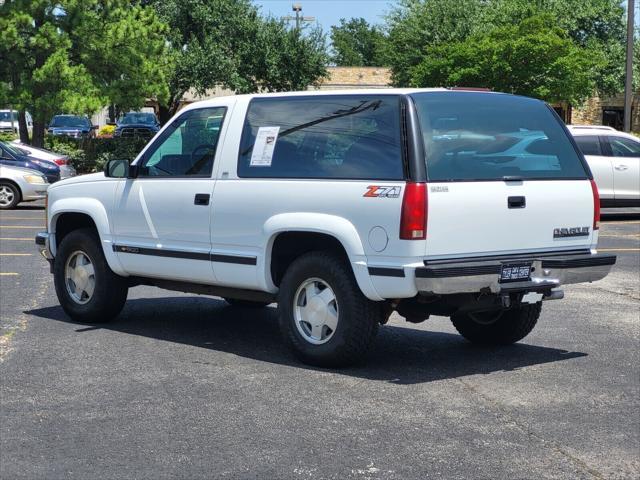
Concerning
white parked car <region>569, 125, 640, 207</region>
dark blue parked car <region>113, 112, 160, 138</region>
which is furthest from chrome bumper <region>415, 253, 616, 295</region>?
dark blue parked car <region>113, 112, 160, 138</region>

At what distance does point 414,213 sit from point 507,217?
806 millimetres

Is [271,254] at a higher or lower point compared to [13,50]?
lower

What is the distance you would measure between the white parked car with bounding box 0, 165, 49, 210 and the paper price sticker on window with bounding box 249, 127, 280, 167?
17820 mm

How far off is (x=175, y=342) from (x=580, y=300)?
4.68 metres

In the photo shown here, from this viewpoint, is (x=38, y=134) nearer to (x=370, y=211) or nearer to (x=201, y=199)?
(x=201, y=199)

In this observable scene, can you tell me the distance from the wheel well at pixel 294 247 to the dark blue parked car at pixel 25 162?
60.5 ft

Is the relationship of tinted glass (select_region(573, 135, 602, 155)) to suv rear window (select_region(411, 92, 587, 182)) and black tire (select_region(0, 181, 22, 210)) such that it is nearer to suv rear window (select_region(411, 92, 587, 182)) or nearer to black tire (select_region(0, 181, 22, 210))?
black tire (select_region(0, 181, 22, 210))

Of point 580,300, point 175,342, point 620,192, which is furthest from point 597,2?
point 175,342

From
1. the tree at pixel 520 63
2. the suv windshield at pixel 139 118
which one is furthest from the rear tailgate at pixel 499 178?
the suv windshield at pixel 139 118

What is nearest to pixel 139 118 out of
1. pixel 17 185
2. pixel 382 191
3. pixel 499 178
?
pixel 17 185

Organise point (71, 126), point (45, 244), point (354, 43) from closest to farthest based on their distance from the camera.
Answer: point (45, 244) → point (71, 126) → point (354, 43)

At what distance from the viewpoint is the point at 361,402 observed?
7102 millimetres

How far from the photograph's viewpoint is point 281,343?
919cm

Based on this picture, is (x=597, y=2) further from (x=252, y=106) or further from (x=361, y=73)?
(x=252, y=106)
